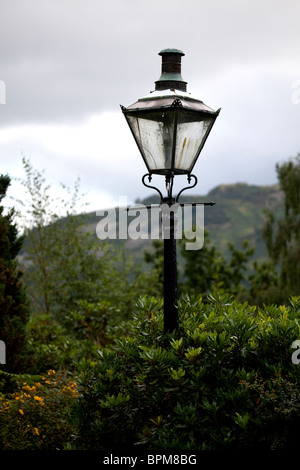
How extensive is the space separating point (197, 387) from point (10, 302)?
14.8ft

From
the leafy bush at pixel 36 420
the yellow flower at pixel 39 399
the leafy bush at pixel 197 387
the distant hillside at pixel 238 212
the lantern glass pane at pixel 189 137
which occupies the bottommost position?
the leafy bush at pixel 36 420

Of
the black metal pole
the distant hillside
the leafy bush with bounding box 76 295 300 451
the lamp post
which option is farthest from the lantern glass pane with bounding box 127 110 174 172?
the distant hillside

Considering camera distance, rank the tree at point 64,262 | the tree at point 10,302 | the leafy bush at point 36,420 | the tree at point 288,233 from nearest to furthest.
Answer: the leafy bush at point 36,420
the tree at point 10,302
the tree at point 64,262
the tree at point 288,233

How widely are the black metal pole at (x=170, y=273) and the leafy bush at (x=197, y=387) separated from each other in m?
0.13

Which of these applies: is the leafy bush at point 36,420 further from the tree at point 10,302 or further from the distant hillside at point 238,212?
the distant hillside at point 238,212

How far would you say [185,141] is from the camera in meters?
5.05

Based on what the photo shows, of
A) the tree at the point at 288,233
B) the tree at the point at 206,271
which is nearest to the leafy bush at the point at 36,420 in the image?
the tree at the point at 206,271

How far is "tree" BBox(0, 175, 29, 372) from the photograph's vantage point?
8.52 meters

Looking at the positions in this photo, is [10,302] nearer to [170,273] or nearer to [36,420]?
[36,420]

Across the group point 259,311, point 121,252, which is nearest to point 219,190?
point 121,252

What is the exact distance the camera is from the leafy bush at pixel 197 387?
4.54 metres

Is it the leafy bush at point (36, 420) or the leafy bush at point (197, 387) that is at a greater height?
the leafy bush at point (197, 387)

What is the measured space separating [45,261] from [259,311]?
1044 centimetres
